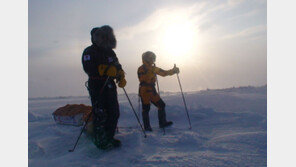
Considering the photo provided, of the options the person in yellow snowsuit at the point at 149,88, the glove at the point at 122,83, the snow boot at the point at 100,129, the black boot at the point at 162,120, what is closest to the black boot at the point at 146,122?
the person in yellow snowsuit at the point at 149,88

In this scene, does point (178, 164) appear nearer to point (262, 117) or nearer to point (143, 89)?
point (143, 89)

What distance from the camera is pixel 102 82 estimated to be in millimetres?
3244

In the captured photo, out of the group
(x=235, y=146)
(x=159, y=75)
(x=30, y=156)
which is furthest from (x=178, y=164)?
(x=159, y=75)

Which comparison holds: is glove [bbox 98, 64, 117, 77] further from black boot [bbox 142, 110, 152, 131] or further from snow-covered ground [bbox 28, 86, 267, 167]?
black boot [bbox 142, 110, 152, 131]

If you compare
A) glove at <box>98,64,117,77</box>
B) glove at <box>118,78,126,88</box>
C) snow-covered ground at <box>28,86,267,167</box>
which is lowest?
snow-covered ground at <box>28,86,267,167</box>

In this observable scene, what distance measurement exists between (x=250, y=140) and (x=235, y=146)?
1.00 feet

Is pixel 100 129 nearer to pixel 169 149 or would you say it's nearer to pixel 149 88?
pixel 169 149

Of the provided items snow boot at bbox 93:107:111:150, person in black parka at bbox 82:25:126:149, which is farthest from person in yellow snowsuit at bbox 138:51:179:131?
snow boot at bbox 93:107:111:150

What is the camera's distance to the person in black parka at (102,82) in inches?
123

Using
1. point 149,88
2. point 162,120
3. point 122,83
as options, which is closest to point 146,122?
point 162,120

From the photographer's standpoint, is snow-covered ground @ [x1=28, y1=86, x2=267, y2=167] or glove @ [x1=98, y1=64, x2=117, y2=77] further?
glove @ [x1=98, y1=64, x2=117, y2=77]

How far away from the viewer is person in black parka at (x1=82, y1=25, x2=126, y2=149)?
3.13 metres

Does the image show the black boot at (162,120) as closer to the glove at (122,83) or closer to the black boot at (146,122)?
the black boot at (146,122)

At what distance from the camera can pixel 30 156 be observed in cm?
305
